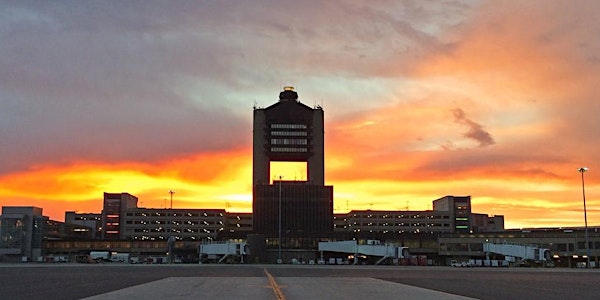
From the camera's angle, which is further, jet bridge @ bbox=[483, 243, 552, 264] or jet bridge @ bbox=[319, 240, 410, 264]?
jet bridge @ bbox=[319, 240, 410, 264]

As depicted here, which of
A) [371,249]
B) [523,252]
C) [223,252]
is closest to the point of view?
[523,252]

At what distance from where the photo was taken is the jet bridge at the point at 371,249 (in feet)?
526

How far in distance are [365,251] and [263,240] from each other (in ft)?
131

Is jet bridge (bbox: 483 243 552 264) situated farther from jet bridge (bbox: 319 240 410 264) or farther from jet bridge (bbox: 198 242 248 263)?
jet bridge (bbox: 198 242 248 263)

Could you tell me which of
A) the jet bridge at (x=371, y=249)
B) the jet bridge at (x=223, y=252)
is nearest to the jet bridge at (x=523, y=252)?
the jet bridge at (x=371, y=249)

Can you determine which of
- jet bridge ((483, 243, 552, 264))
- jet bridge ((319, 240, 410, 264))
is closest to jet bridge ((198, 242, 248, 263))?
jet bridge ((319, 240, 410, 264))

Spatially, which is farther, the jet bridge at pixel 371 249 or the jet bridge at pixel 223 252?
the jet bridge at pixel 223 252

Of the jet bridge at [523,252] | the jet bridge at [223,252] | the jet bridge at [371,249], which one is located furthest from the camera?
the jet bridge at [223,252]

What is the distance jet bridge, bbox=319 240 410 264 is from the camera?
160 m

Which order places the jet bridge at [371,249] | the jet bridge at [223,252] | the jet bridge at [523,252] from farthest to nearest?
the jet bridge at [223,252] < the jet bridge at [371,249] < the jet bridge at [523,252]

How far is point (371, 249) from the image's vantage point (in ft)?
550

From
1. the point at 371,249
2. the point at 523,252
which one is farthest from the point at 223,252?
the point at 523,252

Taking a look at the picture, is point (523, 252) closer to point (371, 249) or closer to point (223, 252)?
point (371, 249)

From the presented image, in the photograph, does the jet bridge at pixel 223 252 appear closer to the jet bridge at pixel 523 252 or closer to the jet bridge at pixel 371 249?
the jet bridge at pixel 371 249
